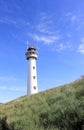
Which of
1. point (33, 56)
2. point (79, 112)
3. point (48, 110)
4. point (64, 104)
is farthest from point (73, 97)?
point (33, 56)

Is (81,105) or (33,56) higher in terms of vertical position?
(33,56)

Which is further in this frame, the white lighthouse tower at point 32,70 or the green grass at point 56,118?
the white lighthouse tower at point 32,70

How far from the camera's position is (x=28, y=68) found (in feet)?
133

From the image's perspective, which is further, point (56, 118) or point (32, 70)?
point (32, 70)

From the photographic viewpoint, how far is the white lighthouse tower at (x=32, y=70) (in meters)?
38.0

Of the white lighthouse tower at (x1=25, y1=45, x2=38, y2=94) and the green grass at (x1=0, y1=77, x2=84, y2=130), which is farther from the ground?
the white lighthouse tower at (x1=25, y1=45, x2=38, y2=94)

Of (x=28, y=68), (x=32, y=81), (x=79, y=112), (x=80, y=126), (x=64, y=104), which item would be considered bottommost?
(x=80, y=126)

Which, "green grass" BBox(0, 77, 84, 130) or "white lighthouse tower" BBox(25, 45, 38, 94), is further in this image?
"white lighthouse tower" BBox(25, 45, 38, 94)

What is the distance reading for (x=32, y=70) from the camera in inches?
1569

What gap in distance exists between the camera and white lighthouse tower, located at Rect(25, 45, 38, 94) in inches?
1496

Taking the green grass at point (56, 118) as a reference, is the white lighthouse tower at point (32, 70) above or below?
above

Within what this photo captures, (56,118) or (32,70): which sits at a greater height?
(32,70)

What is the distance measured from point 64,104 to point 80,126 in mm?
1694

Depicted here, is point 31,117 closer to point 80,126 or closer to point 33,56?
point 80,126
